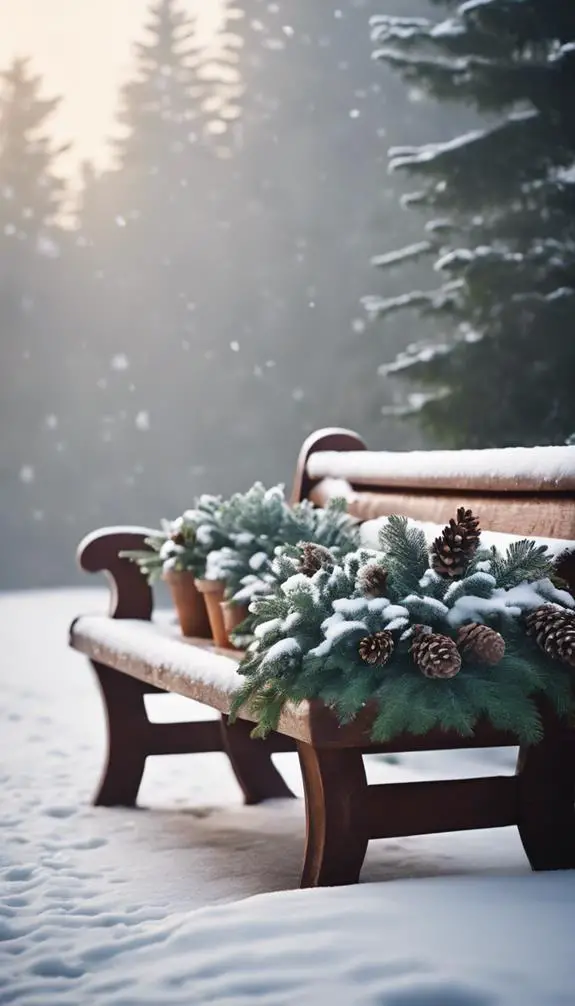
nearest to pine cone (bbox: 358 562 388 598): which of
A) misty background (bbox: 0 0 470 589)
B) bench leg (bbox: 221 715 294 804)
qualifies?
bench leg (bbox: 221 715 294 804)

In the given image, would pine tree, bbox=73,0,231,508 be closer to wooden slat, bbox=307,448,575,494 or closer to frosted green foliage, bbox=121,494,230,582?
wooden slat, bbox=307,448,575,494

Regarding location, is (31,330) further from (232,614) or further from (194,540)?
(232,614)

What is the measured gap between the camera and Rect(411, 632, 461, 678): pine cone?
2.44 metres

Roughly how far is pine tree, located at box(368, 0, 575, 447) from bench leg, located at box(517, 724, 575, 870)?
4.19 m

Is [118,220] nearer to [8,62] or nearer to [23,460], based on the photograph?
[8,62]

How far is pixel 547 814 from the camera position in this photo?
280 centimetres

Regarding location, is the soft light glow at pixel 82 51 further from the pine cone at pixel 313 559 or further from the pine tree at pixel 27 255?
the pine cone at pixel 313 559

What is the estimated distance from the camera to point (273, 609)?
278 cm

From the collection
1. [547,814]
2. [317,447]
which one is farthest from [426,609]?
[317,447]

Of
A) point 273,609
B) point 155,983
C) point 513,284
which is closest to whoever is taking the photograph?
point 155,983

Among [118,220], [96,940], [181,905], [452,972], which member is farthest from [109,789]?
[118,220]

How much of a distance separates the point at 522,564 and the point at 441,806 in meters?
0.55

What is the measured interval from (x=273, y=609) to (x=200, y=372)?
700 inches

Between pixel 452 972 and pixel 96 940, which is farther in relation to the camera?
pixel 96 940
